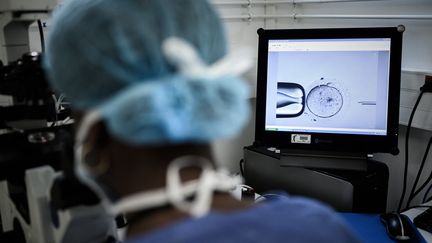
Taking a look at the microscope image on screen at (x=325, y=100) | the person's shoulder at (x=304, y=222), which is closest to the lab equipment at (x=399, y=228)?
the microscope image on screen at (x=325, y=100)

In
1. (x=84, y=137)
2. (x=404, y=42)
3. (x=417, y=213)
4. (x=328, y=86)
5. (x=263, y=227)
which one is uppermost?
(x=404, y=42)

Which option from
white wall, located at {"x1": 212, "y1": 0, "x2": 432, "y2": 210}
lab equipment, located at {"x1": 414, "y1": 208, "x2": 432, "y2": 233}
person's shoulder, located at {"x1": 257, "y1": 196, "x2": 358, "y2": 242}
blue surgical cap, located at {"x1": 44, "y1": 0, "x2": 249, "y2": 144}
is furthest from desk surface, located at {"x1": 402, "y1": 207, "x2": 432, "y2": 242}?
blue surgical cap, located at {"x1": 44, "y1": 0, "x2": 249, "y2": 144}

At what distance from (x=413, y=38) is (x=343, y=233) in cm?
114

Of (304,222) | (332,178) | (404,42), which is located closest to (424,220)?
(332,178)

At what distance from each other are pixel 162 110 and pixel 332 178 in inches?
38.5

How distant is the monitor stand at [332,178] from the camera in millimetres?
1306

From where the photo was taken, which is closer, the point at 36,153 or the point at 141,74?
the point at 141,74

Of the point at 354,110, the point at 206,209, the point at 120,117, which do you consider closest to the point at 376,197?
the point at 354,110

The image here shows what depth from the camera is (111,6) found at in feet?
1.69

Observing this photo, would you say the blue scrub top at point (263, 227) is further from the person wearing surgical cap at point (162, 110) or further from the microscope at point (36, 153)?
the microscope at point (36, 153)

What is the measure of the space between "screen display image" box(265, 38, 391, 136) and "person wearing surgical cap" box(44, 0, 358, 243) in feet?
2.80

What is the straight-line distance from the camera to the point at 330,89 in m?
1.36

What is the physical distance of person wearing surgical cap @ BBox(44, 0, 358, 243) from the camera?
494 millimetres

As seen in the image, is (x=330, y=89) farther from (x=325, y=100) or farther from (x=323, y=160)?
(x=323, y=160)
